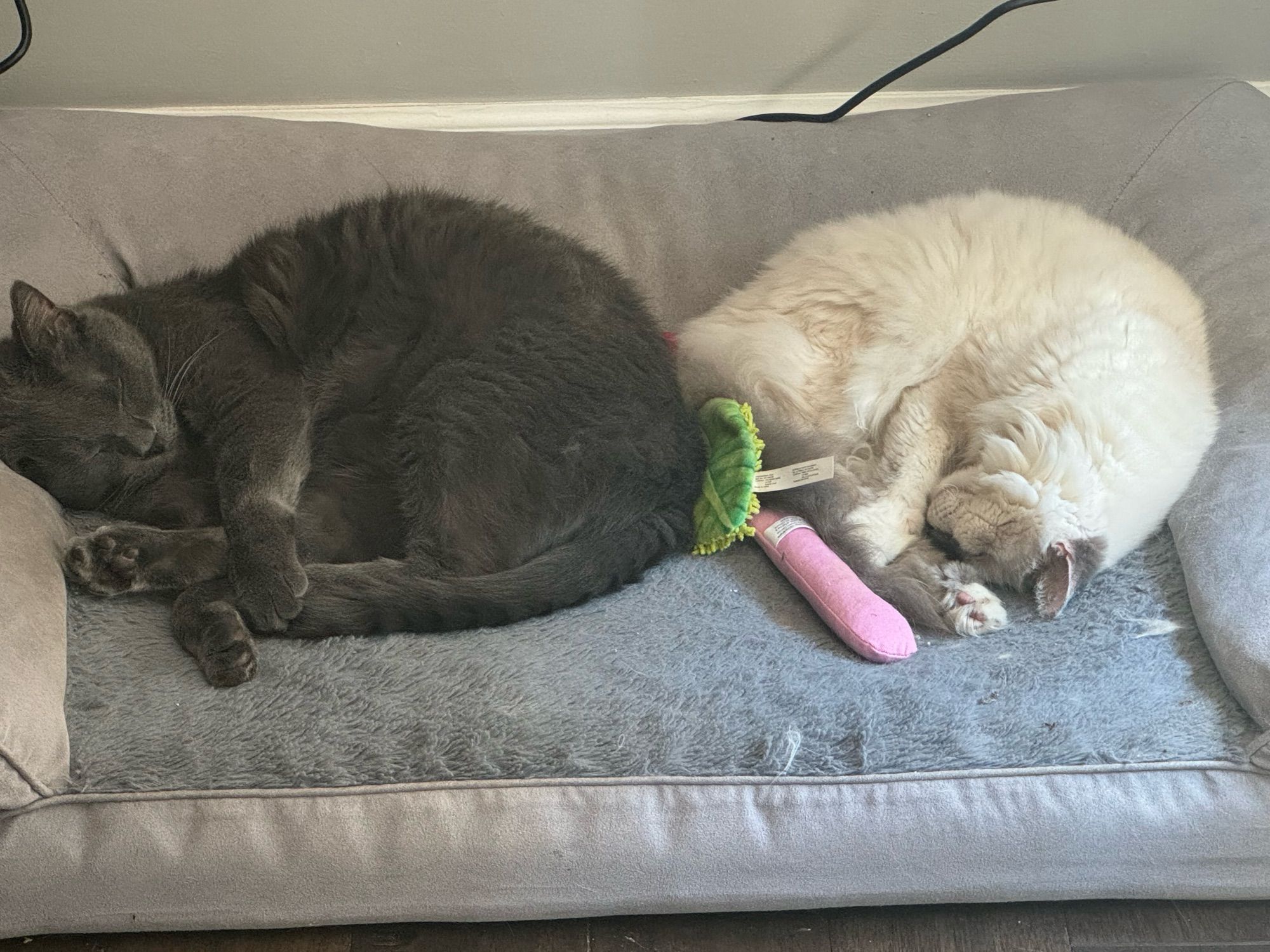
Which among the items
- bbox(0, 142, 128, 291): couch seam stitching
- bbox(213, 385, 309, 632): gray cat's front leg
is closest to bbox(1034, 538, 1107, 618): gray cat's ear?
bbox(213, 385, 309, 632): gray cat's front leg

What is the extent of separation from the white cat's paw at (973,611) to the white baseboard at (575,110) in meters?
1.15

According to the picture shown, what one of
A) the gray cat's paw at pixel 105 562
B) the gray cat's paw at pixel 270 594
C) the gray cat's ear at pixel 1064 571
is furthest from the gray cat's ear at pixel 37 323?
the gray cat's ear at pixel 1064 571

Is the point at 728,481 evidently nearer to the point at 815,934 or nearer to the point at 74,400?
the point at 815,934

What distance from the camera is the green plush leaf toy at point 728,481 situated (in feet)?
4.93

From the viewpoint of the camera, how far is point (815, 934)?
1286 mm

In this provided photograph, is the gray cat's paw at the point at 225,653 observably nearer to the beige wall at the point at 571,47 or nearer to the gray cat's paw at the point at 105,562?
the gray cat's paw at the point at 105,562

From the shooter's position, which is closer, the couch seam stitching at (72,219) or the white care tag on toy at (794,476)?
the white care tag on toy at (794,476)

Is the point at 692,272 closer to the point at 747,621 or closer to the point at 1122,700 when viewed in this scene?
the point at 747,621

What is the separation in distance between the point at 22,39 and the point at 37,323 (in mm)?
939

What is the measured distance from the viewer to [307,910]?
1.21m

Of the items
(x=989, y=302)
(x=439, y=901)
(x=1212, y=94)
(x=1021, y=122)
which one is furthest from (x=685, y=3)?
(x=439, y=901)

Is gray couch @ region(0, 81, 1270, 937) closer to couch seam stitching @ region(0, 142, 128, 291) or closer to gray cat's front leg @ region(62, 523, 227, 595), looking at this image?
gray cat's front leg @ region(62, 523, 227, 595)

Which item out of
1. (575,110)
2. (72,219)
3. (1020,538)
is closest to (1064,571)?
(1020,538)

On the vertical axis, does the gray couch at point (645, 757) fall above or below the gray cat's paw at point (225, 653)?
below
